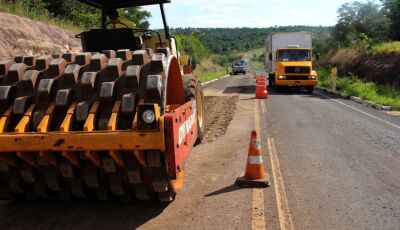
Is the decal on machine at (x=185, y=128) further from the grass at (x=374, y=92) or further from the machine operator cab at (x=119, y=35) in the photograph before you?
the grass at (x=374, y=92)

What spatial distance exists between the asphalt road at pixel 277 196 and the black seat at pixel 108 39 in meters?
2.12

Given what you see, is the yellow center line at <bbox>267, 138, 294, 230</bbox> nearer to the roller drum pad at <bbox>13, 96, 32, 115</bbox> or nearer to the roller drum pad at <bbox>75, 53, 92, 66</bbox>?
the roller drum pad at <bbox>75, 53, 92, 66</bbox>

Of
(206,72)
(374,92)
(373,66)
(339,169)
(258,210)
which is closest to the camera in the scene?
(258,210)

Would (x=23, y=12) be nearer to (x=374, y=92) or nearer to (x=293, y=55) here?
(x=293, y=55)

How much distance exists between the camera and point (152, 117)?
400 centimetres

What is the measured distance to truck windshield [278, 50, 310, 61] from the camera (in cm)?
2488

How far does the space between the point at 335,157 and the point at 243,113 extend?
6.48 metres

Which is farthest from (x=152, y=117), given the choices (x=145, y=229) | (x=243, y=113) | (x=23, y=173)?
(x=243, y=113)

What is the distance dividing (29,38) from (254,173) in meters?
11.8

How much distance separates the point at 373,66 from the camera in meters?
28.9

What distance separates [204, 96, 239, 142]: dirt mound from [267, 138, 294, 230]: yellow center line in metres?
2.42

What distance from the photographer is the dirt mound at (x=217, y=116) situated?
1037 centimetres

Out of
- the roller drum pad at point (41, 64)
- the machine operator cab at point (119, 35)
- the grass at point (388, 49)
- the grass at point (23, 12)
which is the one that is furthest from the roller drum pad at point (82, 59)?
the grass at point (388, 49)

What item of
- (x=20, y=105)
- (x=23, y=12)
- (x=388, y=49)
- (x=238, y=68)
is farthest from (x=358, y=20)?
(x=20, y=105)
